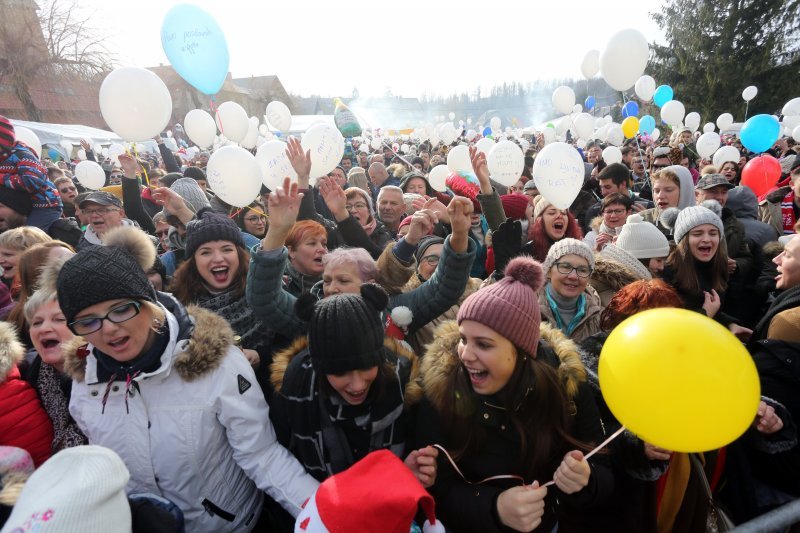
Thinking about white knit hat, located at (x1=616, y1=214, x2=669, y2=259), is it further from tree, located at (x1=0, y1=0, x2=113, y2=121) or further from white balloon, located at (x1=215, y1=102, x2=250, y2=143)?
tree, located at (x1=0, y1=0, x2=113, y2=121)

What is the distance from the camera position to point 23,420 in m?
1.67

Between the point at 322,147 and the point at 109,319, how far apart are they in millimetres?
3391

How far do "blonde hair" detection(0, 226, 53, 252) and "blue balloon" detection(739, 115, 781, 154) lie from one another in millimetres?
10974

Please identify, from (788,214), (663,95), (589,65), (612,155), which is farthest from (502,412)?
(663,95)

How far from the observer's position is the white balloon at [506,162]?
5082 mm

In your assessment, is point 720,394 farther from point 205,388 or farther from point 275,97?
point 275,97

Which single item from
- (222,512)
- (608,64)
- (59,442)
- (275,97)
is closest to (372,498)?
(222,512)

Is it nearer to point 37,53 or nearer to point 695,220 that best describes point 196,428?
point 695,220

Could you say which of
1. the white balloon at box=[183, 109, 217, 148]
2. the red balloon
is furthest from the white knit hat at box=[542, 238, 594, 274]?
the white balloon at box=[183, 109, 217, 148]

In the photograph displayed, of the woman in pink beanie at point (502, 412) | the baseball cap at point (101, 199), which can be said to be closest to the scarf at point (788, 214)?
the woman in pink beanie at point (502, 412)

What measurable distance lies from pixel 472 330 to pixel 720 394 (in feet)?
2.58

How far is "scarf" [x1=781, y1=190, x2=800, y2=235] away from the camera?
4535 mm

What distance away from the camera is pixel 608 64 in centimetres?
591

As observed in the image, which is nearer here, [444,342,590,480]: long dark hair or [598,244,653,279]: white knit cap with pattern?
[444,342,590,480]: long dark hair
